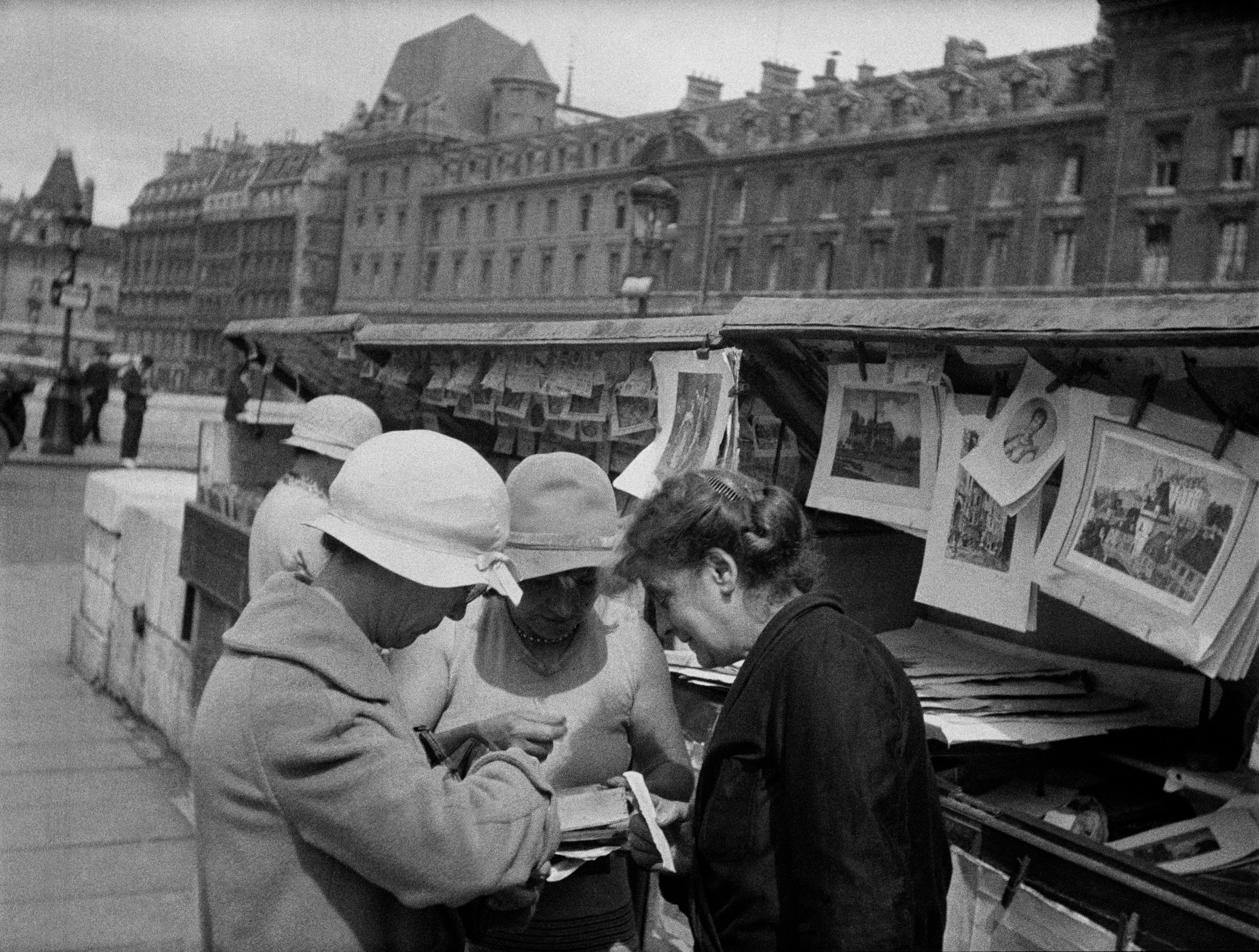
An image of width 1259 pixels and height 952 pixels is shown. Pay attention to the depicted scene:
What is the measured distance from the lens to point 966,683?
324 centimetres

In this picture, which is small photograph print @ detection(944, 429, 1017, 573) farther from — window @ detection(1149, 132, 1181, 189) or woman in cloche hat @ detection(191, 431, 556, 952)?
window @ detection(1149, 132, 1181, 189)

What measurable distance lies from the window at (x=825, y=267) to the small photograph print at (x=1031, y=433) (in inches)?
1937

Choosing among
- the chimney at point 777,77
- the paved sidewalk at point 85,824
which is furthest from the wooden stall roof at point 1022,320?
the chimney at point 777,77

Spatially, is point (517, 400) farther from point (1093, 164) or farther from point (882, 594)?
point (1093, 164)

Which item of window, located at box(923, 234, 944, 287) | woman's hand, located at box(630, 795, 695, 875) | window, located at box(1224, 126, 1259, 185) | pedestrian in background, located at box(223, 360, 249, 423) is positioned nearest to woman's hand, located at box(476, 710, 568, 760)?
woman's hand, located at box(630, 795, 695, 875)

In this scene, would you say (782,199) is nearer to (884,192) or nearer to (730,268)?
(730,268)

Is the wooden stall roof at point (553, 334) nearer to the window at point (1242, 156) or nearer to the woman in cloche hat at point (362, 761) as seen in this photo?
the woman in cloche hat at point (362, 761)

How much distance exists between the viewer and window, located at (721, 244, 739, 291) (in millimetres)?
55531

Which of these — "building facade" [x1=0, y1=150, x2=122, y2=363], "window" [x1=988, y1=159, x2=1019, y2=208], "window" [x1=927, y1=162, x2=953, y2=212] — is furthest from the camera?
"window" [x1=927, y1=162, x2=953, y2=212]

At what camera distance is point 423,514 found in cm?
197

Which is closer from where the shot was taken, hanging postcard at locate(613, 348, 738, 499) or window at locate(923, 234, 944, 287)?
hanging postcard at locate(613, 348, 738, 499)

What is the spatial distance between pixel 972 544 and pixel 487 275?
6982cm

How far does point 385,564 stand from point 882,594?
7.28ft

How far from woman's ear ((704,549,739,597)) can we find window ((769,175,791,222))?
173ft
